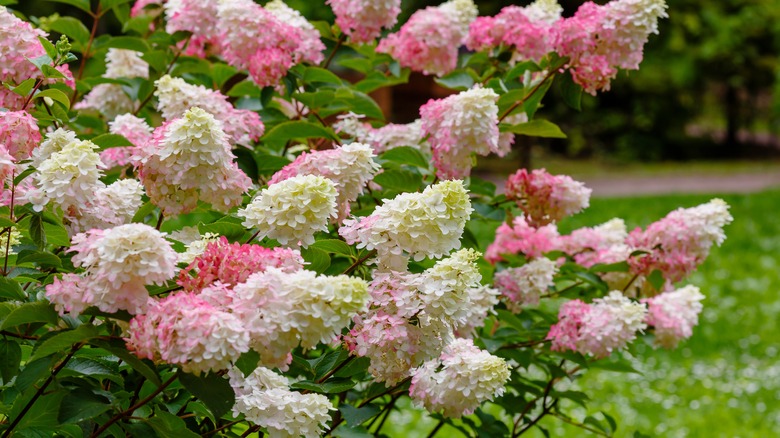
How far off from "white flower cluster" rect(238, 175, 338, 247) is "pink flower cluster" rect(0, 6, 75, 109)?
585 millimetres

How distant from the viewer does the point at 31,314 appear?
1497mm

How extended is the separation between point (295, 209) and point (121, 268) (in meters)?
0.29

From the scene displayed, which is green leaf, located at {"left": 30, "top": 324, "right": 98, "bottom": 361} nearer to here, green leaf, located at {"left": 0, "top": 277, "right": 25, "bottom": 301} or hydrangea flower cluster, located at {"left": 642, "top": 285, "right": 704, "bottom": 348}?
green leaf, located at {"left": 0, "top": 277, "right": 25, "bottom": 301}

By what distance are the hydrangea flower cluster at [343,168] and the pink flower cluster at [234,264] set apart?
263 mm

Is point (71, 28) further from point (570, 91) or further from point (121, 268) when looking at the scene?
point (121, 268)

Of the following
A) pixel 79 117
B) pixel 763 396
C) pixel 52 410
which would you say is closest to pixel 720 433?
pixel 763 396

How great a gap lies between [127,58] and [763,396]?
464cm

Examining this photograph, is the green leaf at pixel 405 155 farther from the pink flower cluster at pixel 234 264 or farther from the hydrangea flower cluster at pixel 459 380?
the pink flower cluster at pixel 234 264

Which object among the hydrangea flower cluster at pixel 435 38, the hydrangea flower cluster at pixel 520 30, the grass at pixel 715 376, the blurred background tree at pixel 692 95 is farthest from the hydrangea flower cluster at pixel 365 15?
the blurred background tree at pixel 692 95

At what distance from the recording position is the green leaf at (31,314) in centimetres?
147

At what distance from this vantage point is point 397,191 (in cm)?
225

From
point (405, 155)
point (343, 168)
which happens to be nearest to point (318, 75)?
point (405, 155)

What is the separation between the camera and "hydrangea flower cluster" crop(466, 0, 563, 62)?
2531mm

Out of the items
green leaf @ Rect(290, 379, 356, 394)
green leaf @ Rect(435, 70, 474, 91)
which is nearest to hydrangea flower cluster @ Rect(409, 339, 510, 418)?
green leaf @ Rect(290, 379, 356, 394)
